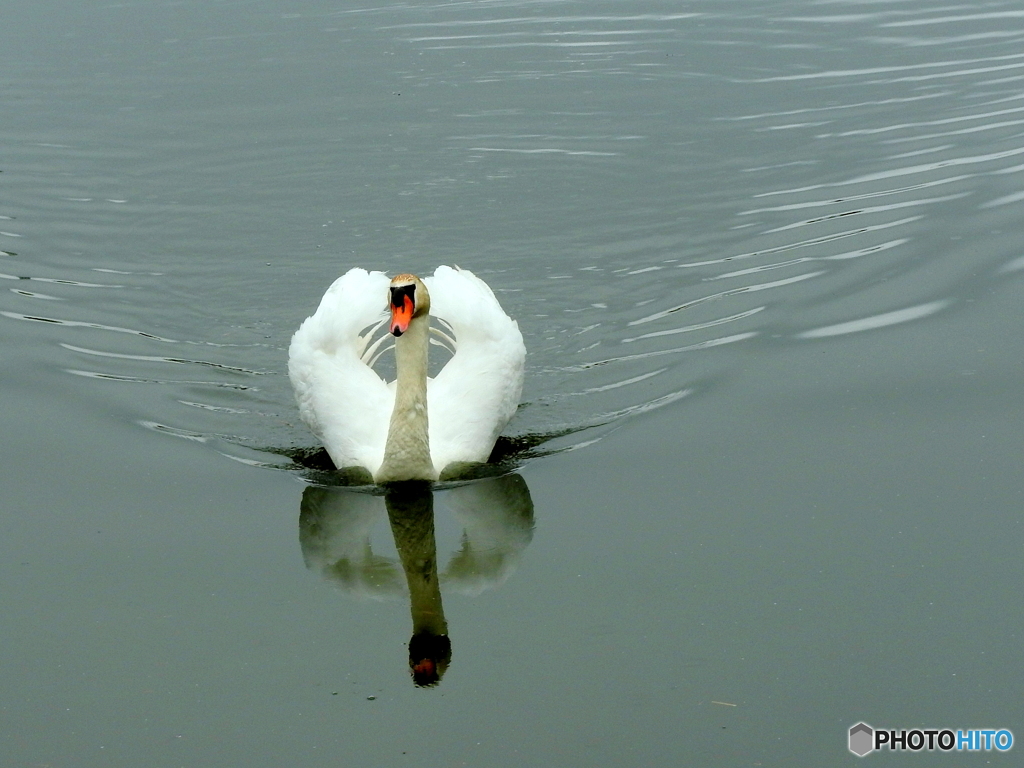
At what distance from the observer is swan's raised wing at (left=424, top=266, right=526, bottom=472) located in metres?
8.89

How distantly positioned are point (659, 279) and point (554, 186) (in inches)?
103

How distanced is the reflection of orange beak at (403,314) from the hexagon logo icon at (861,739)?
349 cm

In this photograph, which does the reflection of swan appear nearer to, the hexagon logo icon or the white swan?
the white swan

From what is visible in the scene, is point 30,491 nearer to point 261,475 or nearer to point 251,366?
point 261,475

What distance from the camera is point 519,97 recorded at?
53.6 ft

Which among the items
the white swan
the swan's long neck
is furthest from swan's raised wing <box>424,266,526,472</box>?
the swan's long neck

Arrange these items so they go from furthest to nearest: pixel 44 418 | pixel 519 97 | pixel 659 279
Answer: pixel 519 97 → pixel 659 279 → pixel 44 418

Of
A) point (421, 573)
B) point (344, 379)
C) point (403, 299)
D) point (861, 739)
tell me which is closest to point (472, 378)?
point (344, 379)

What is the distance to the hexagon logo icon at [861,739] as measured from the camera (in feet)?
19.5

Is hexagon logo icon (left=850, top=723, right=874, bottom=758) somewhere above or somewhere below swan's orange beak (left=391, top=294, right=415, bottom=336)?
below

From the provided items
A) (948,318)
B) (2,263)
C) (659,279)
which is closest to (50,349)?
(2,263)

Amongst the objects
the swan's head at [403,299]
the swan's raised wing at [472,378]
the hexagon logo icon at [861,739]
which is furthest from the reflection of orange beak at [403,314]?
the hexagon logo icon at [861,739]

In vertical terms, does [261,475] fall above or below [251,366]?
below

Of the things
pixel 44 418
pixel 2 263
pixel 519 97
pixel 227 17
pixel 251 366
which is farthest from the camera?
pixel 227 17
